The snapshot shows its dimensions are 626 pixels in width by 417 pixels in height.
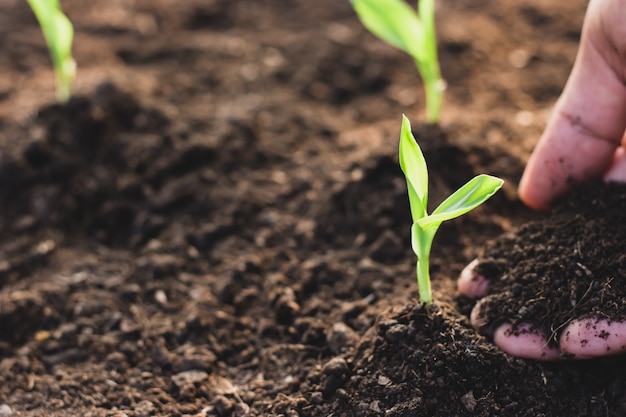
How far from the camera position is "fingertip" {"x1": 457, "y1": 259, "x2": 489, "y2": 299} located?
145cm

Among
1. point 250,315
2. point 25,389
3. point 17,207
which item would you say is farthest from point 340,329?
point 17,207

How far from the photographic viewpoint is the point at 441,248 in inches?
65.4

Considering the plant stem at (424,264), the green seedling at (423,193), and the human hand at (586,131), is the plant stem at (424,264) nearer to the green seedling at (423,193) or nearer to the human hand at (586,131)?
the green seedling at (423,193)

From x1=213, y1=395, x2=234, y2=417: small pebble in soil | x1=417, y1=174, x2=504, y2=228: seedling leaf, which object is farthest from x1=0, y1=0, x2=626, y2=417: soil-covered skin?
x1=417, y1=174, x2=504, y2=228: seedling leaf

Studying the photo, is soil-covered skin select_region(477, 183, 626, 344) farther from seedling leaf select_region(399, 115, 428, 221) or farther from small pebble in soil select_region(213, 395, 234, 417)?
small pebble in soil select_region(213, 395, 234, 417)

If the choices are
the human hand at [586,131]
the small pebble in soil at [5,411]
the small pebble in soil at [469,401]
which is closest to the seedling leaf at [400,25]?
the human hand at [586,131]

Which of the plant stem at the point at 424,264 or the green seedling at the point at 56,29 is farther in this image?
the green seedling at the point at 56,29

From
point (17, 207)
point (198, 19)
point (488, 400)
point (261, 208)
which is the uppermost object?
point (198, 19)

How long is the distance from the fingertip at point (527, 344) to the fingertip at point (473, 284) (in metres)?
0.13

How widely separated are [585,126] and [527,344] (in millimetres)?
562

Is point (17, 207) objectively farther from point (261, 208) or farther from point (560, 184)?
point (560, 184)

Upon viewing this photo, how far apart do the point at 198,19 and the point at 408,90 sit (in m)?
0.99

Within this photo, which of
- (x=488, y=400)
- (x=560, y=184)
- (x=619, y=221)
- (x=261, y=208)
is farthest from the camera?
(x=261, y=208)

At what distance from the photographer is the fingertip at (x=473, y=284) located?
1454 mm
